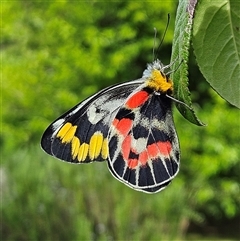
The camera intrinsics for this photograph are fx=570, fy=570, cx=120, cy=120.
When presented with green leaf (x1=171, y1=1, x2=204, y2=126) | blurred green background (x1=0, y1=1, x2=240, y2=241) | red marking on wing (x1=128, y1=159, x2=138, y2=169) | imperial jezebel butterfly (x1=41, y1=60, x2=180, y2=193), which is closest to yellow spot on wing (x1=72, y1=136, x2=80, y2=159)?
imperial jezebel butterfly (x1=41, y1=60, x2=180, y2=193)

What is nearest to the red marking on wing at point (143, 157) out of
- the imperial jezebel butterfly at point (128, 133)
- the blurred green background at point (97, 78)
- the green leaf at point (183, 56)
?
the imperial jezebel butterfly at point (128, 133)

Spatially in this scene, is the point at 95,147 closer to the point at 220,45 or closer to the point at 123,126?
the point at 123,126

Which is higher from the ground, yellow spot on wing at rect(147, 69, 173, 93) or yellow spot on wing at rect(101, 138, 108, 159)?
yellow spot on wing at rect(147, 69, 173, 93)

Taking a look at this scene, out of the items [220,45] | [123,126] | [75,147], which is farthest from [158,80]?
[220,45]

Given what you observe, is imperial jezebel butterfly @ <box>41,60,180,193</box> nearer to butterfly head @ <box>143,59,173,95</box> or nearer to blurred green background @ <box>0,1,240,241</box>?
butterfly head @ <box>143,59,173,95</box>

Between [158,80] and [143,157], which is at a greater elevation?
[158,80]

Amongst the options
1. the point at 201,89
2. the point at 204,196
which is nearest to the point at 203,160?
the point at 204,196

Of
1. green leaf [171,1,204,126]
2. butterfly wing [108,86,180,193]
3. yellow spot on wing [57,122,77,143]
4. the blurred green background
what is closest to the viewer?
green leaf [171,1,204,126]

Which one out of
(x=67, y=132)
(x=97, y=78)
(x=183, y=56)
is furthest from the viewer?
(x=97, y=78)
